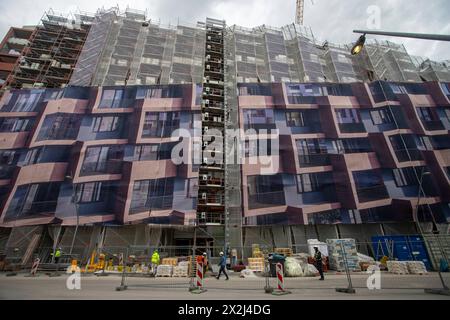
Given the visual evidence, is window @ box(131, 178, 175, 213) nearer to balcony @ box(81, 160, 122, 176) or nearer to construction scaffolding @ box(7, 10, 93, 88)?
balcony @ box(81, 160, 122, 176)

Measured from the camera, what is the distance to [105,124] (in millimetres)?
22156

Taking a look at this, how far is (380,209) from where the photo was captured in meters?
20.1

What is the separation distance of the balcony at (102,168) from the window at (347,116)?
23007 mm

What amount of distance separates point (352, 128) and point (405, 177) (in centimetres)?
670

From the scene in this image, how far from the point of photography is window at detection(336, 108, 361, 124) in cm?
2369

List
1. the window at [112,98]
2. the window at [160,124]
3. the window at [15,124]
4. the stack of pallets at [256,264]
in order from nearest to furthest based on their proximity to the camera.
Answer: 1. the stack of pallets at [256,264]
2. the window at [160,124]
3. the window at [15,124]
4. the window at [112,98]

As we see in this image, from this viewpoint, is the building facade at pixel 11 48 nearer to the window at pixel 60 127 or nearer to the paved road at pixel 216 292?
the window at pixel 60 127

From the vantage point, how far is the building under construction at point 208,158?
19266mm

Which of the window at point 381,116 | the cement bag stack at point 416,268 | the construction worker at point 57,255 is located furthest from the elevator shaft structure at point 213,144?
the window at point 381,116

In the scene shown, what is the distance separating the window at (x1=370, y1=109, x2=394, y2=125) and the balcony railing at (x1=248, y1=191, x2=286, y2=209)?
13693 millimetres

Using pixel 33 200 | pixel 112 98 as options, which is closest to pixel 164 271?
pixel 33 200

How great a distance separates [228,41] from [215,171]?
21.1 meters
